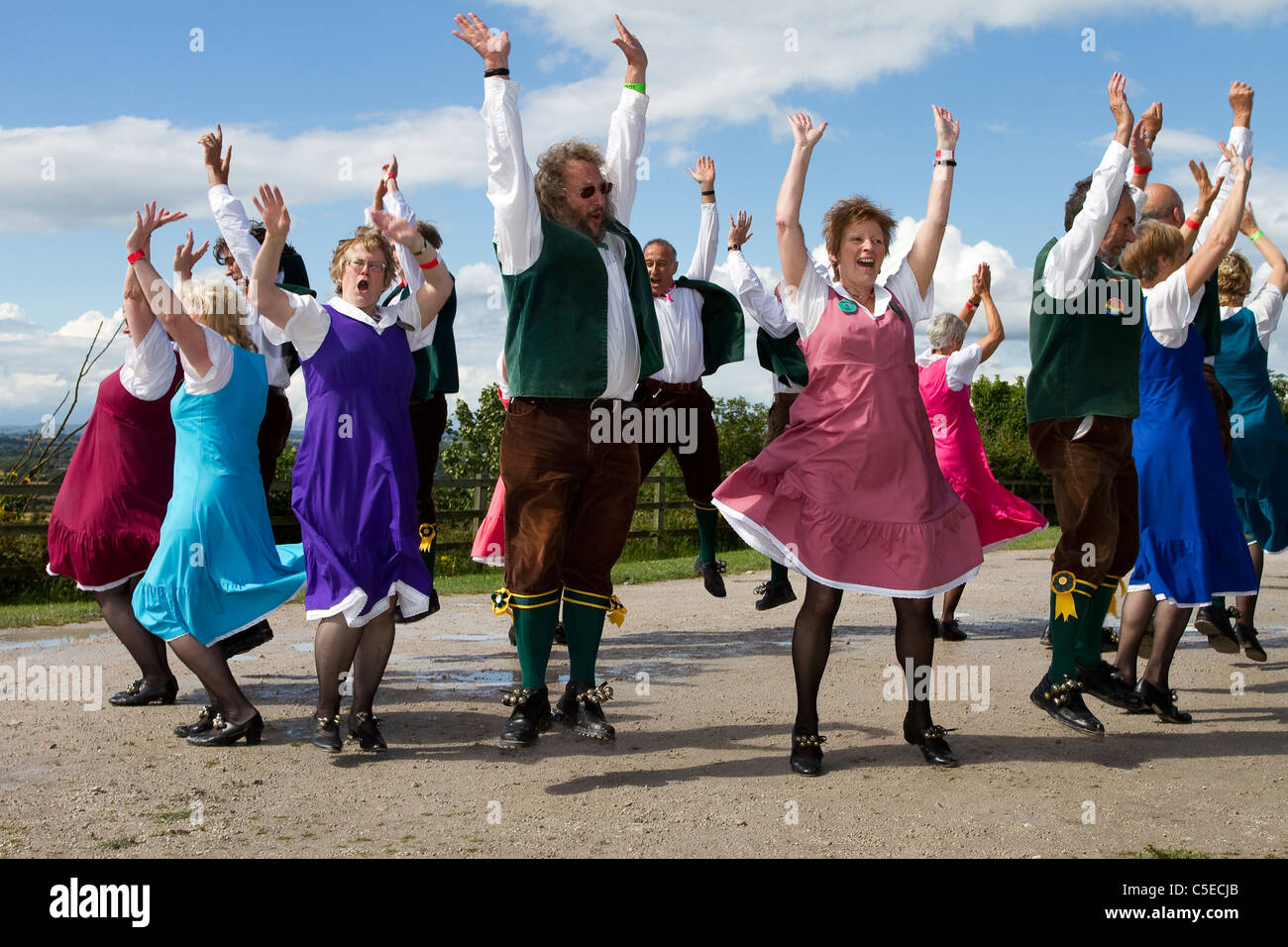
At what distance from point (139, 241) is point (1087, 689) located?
14.4ft

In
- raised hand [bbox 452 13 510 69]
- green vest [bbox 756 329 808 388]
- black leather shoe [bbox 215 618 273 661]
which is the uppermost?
raised hand [bbox 452 13 510 69]

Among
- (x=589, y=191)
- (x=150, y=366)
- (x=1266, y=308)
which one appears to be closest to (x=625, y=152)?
(x=589, y=191)

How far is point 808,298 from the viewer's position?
15.0 ft

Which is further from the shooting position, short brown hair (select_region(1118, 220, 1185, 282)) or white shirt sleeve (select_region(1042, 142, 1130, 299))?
short brown hair (select_region(1118, 220, 1185, 282))

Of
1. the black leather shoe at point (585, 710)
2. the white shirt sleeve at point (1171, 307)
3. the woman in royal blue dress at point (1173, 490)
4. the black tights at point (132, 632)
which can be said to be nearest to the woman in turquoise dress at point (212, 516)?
the black tights at point (132, 632)

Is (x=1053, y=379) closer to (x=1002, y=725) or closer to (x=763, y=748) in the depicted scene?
(x=1002, y=725)

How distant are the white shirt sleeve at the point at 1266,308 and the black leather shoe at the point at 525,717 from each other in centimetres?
498

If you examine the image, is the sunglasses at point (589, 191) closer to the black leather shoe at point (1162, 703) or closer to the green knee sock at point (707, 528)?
the black leather shoe at point (1162, 703)

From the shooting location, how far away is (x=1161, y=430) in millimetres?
5406

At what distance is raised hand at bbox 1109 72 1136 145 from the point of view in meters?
4.84

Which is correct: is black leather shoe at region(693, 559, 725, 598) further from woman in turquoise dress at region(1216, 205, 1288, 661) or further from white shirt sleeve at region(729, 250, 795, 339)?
woman in turquoise dress at region(1216, 205, 1288, 661)

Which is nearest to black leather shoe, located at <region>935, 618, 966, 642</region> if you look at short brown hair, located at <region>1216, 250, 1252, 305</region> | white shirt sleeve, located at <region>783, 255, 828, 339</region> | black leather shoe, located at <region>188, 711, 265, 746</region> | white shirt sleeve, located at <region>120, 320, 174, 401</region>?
short brown hair, located at <region>1216, 250, 1252, 305</region>

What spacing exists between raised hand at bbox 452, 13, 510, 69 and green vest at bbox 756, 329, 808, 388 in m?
1.73

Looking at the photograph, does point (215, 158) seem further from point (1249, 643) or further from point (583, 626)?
point (1249, 643)
